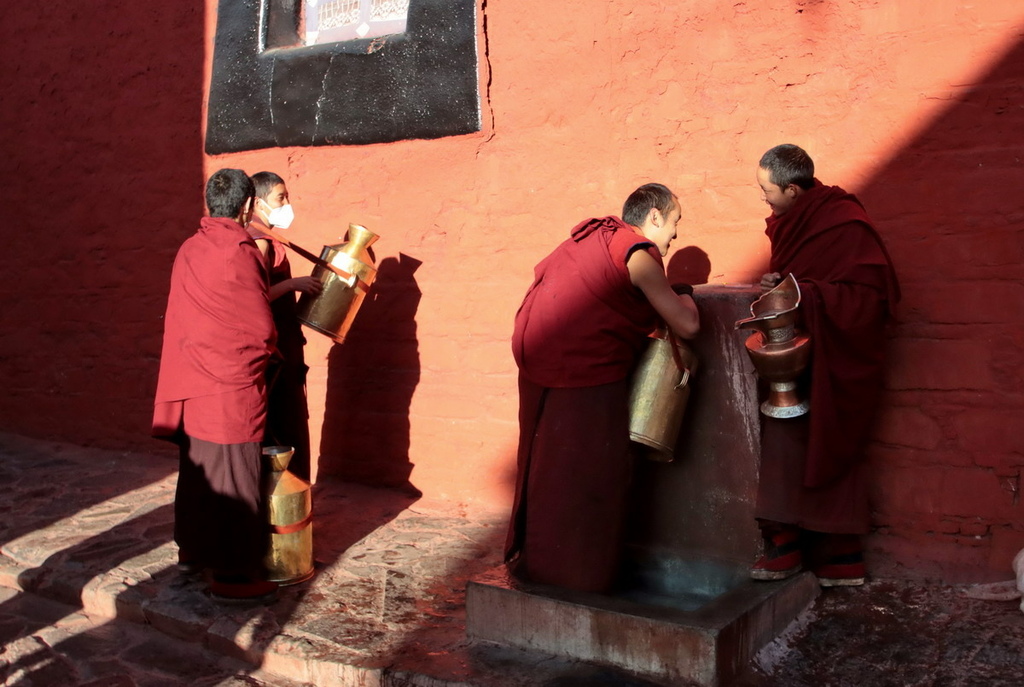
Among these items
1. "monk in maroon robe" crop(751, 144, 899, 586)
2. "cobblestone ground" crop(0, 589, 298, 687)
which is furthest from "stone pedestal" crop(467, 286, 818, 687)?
"cobblestone ground" crop(0, 589, 298, 687)

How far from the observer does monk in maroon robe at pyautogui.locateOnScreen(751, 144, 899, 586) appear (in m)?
3.50

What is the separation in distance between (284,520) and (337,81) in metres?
2.57

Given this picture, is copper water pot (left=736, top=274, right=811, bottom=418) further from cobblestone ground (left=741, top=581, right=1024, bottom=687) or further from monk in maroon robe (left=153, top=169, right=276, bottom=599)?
monk in maroon robe (left=153, top=169, right=276, bottom=599)

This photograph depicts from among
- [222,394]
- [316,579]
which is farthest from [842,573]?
[222,394]

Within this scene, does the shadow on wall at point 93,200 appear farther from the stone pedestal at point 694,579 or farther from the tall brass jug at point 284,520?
the stone pedestal at point 694,579

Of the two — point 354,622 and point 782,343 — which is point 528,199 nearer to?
point 782,343

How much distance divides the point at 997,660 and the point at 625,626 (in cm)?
115

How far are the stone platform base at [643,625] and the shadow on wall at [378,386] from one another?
1.98 metres

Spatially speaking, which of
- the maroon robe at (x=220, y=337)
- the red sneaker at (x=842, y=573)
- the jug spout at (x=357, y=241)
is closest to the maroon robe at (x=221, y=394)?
the maroon robe at (x=220, y=337)

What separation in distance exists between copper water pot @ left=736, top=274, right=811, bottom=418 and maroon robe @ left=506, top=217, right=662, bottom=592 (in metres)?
0.38

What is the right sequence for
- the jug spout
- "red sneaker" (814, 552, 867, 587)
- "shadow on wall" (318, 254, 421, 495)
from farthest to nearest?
1. "shadow on wall" (318, 254, 421, 495)
2. the jug spout
3. "red sneaker" (814, 552, 867, 587)

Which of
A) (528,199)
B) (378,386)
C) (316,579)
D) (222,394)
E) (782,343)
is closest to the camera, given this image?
(782,343)

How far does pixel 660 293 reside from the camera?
11.3 feet

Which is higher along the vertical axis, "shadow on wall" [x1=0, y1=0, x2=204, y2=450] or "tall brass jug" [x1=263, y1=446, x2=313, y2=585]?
"shadow on wall" [x1=0, y1=0, x2=204, y2=450]
